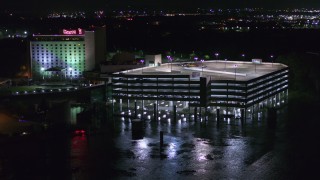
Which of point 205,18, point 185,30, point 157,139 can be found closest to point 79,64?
point 157,139

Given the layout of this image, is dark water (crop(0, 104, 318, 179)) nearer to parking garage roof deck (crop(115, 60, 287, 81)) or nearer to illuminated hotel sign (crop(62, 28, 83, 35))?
parking garage roof deck (crop(115, 60, 287, 81))

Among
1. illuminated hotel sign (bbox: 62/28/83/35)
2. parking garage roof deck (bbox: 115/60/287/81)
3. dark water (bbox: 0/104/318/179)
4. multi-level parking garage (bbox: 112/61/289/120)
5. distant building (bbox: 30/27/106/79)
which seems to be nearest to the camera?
dark water (bbox: 0/104/318/179)

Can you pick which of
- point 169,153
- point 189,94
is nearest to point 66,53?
point 189,94

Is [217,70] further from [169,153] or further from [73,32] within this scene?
[169,153]

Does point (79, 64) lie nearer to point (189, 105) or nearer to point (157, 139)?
point (189, 105)

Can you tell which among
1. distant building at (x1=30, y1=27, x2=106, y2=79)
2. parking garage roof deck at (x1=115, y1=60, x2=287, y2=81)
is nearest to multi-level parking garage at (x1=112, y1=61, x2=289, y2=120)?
parking garage roof deck at (x1=115, y1=60, x2=287, y2=81)

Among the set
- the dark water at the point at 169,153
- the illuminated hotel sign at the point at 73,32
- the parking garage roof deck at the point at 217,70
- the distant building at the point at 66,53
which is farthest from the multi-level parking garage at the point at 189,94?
the illuminated hotel sign at the point at 73,32

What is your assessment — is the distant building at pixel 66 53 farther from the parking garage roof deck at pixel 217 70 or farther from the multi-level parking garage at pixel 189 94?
the multi-level parking garage at pixel 189 94
